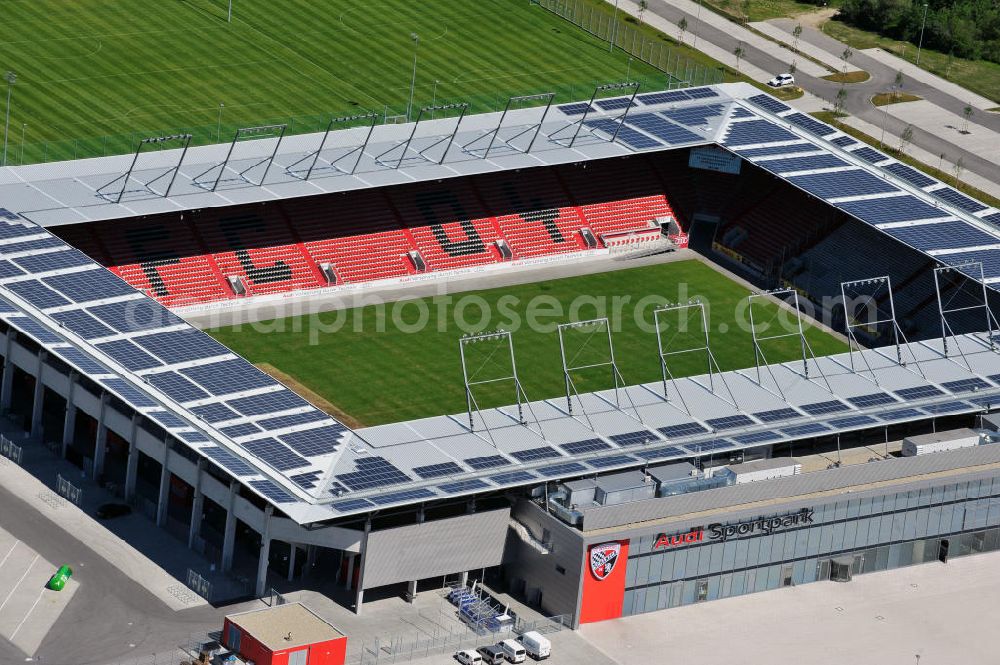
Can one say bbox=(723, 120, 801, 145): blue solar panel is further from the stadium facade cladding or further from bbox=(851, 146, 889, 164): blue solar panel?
the stadium facade cladding

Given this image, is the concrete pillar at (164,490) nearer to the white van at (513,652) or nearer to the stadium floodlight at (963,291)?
the white van at (513,652)

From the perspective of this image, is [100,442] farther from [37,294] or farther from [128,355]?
[37,294]

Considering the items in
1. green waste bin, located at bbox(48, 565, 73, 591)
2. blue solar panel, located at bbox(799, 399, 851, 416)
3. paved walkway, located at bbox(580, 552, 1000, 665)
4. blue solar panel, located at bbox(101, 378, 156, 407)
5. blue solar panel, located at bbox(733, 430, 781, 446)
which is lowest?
green waste bin, located at bbox(48, 565, 73, 591)

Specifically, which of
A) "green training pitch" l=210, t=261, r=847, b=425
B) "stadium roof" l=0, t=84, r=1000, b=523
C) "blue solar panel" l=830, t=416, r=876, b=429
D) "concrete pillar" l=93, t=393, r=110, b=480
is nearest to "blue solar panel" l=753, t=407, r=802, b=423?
"stadium roof" l=0, t=84, r=1000, b=523

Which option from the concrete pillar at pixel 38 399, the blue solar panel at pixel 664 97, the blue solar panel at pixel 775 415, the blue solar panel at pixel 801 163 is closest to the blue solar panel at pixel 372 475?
the blue solar panel at pixel 775 415

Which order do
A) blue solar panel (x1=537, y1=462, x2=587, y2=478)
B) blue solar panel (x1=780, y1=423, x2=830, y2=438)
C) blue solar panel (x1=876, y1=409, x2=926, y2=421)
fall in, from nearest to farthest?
blue solar panel (x1=537, y1=462, x2=587, y2=478) < blue solar panel (x1=780, y1=423, x2=830, y2=438) < blue solar panel (x1=876, y1=409, x2=926, y2=421)

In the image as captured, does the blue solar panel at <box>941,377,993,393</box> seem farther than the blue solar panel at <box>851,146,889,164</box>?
No

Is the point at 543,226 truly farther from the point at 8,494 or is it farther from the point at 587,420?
the point at 8,494

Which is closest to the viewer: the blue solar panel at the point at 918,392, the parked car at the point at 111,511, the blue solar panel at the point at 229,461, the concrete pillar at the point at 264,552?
the blue solar panel at the point at 229,461
